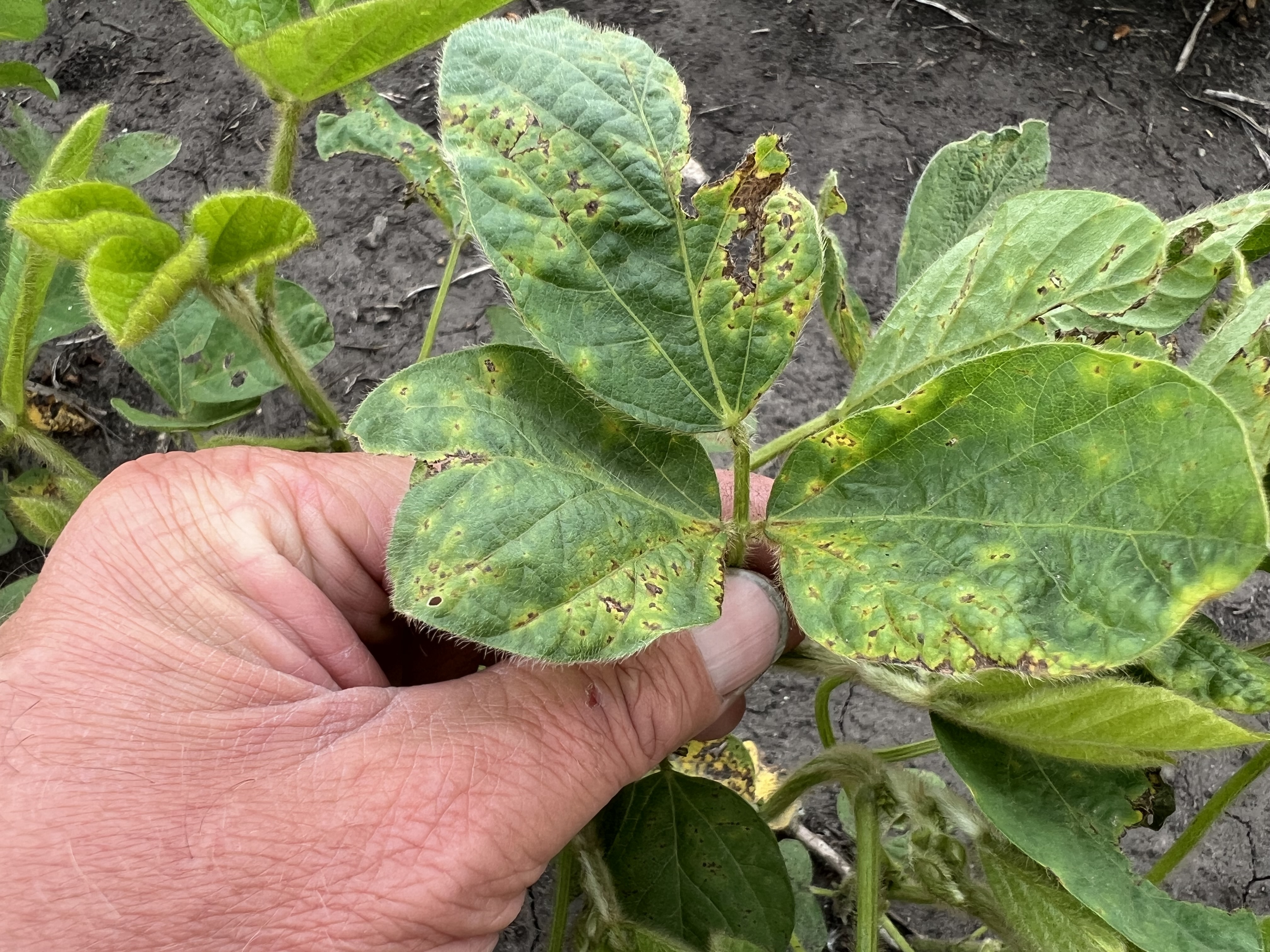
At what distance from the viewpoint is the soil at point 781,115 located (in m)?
2.86

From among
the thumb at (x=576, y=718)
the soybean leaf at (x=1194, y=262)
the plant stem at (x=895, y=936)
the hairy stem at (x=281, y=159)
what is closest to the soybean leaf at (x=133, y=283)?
the hairy stem at (x=281, y=159)

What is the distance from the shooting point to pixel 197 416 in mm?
2074

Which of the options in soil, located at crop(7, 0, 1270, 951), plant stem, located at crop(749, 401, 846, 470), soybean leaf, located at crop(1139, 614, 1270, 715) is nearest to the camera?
soybean leaf, located at crop(1139, 614, 1270, 715)

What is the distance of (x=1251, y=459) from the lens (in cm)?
76

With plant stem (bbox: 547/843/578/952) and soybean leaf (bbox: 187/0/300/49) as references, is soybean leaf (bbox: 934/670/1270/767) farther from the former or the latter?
soybean leaf (bbox: 187/0/300/49)

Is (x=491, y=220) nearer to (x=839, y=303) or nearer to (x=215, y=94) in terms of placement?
(x=839, y=303)

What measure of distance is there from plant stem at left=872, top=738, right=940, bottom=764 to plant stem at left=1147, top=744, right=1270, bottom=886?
0.38 metres

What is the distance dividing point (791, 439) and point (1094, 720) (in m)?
0.59

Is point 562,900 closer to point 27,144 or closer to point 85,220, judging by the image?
point 85,220

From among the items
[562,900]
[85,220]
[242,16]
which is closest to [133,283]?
[85,220]

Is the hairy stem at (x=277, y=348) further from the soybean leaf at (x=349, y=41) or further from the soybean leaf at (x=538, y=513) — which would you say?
the soybean leaf at (x=538, y=513)

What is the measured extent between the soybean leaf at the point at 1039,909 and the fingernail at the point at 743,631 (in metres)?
0.38

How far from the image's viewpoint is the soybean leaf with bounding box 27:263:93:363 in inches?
84.7

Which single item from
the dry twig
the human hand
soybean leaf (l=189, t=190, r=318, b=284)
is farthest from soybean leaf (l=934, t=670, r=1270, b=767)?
the dry twig
